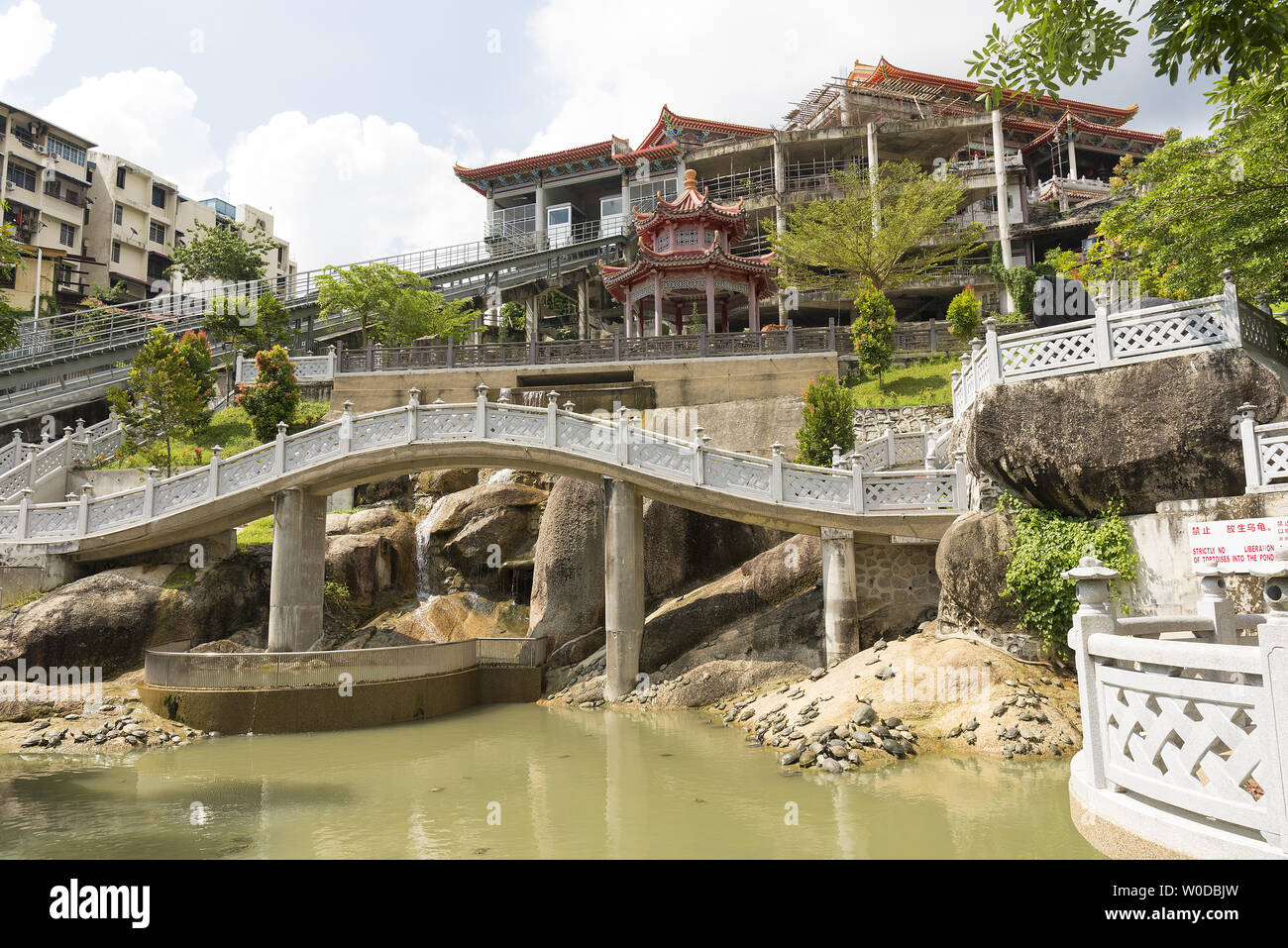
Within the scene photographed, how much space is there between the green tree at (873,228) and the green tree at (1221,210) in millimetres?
17314

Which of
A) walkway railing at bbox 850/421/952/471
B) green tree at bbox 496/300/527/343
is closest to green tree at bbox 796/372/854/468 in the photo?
walkway railing at bbox 850/421/952/471

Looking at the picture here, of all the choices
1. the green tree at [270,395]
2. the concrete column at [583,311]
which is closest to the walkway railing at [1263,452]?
the green tree at [270,395]

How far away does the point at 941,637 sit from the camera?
13.4m

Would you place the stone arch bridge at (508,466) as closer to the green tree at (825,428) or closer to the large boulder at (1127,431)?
the green tree at (825,428)

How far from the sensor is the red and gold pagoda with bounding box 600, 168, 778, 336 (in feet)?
93.6

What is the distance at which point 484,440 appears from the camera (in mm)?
17625

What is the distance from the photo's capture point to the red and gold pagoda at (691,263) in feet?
93.6

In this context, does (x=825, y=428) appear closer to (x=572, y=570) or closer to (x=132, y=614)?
(x=572, y=570)

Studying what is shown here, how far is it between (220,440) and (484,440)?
15018 mm

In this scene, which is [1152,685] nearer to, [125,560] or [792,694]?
[792,694]

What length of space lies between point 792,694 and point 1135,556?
5835 mm

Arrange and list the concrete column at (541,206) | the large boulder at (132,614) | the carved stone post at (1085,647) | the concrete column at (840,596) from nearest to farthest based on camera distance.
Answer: the carved stone post at (1085,647)
the concrete column at (840,596)
the large boulder at (132,614)
the concrete column at (541,206)

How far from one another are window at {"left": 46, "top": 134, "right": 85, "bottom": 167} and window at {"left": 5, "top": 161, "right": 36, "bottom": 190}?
229 cm

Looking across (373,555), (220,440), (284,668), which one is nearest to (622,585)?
(284,668)
